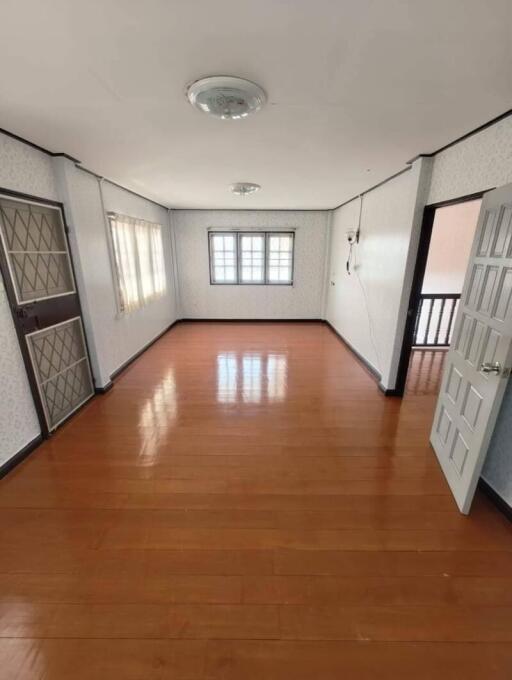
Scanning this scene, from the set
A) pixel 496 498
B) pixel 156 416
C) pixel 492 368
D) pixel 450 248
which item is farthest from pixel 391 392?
pixel 450 248

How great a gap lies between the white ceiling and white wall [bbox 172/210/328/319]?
349 centimetres

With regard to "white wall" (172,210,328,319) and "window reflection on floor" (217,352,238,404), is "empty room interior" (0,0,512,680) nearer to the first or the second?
"window reflection on floor" (217,352,238,404)

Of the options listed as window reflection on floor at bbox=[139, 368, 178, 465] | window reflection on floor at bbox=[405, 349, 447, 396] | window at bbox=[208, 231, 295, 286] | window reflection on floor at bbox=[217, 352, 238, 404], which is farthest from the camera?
window at bbox=[208, 231, 295, 286]

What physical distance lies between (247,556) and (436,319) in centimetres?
446

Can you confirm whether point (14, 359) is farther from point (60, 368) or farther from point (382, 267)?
point (382, 267)

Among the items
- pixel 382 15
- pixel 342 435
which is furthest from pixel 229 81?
pixel 342 435

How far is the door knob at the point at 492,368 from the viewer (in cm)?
158

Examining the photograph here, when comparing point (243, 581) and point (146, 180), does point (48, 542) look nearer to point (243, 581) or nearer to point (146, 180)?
point (243, 581)

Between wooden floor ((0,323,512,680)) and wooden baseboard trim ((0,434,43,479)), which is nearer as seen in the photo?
wooden floor ((0,323,512,680))

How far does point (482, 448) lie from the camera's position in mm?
1670

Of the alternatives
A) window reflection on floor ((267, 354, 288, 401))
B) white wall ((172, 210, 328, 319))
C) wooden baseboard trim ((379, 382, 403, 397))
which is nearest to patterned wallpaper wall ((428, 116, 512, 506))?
wooden baseboard trim ((379, 382, 403, 397))

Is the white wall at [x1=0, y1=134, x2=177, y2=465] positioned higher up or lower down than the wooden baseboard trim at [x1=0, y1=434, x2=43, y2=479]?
higher up

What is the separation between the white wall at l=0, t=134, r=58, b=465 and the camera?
212 cm

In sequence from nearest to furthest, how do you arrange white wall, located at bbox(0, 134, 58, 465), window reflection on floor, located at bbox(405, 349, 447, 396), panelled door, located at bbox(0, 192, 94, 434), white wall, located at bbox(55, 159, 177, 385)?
white wall, located at bbox(0, 134, 58, 465) < panelled door, located at bbox(0, 192, 94, 434) < white wall, located at bbox(55, 159, 177, 385) < window reflection on floor, located at bbox(405, 349, 447, 396)
